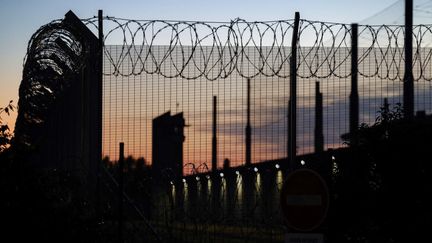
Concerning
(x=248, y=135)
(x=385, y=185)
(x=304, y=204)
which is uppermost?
(x=248, y=135)

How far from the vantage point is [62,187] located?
11352 millimetres

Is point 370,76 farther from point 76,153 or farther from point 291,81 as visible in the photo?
point 76,153

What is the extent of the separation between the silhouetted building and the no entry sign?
14.7 feet

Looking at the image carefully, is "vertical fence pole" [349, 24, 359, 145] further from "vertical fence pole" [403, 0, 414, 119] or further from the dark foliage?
the dark foliage

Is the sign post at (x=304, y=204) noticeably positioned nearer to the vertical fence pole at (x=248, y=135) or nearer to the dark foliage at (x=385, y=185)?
the dark foliage at (x=385, y=185)

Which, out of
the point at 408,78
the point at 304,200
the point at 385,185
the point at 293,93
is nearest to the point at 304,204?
the point at 304,200

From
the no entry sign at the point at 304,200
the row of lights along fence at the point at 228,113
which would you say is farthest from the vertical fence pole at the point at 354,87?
the no entry sign at the point at 304,200

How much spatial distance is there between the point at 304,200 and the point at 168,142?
4.84 meters

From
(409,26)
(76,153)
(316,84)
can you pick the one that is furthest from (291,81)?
(76,153)

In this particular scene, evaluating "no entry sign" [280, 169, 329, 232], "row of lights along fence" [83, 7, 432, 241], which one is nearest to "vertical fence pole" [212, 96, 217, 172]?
"row of lights along fence" [83, 7, 432, 241]

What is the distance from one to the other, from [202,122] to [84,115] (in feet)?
5.19

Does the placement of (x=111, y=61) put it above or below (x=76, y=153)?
above

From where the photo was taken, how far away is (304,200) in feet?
32.0

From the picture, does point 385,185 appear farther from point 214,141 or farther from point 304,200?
point 214,141
